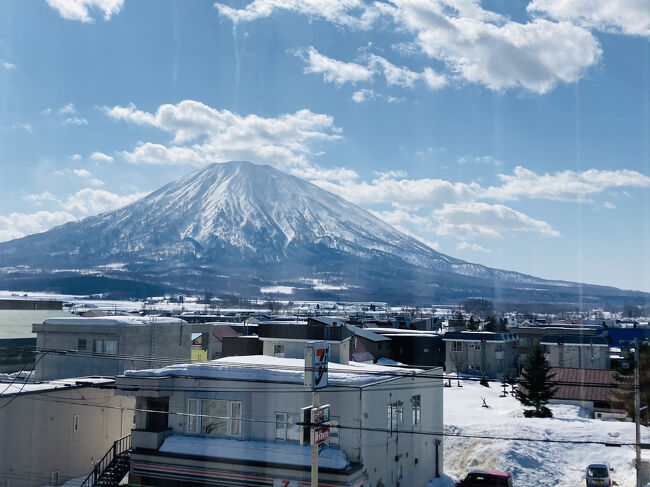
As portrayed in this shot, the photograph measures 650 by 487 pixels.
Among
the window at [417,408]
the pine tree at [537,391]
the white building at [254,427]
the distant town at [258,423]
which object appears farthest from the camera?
the pine tree at [537,391]

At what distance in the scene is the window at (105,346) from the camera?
117 feet

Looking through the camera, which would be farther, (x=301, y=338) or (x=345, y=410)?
(x=301, y=338)

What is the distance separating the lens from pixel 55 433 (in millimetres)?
25344

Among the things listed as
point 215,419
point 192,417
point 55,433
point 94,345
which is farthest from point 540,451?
point 94,345

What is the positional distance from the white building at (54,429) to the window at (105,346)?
7.04 meters

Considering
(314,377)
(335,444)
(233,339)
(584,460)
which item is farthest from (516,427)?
(233,339)

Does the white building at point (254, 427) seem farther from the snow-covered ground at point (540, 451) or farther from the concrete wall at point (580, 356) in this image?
the concrete wall at point (580, 356)

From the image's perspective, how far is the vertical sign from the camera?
18734 millimetres

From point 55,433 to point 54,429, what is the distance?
0.60ft

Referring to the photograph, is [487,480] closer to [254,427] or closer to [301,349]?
[254,427]

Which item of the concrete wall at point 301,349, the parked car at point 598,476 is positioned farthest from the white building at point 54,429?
the parked car at point 598,476

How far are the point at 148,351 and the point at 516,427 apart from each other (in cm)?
2276

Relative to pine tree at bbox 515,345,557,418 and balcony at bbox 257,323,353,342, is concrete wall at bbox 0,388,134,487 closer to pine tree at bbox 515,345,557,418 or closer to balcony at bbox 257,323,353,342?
balcony at bbox 257,323,353,342

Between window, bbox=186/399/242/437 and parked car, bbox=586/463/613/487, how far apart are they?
1639cm
